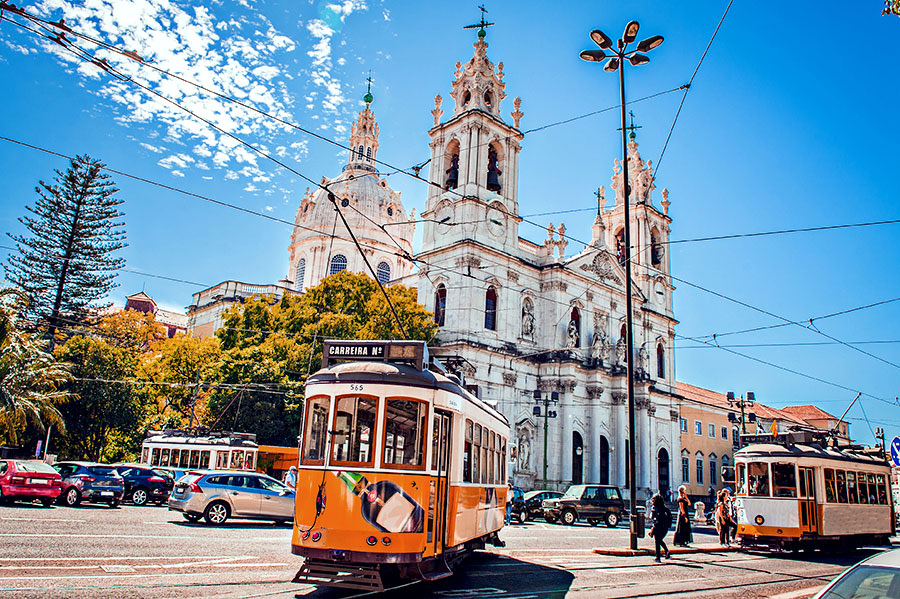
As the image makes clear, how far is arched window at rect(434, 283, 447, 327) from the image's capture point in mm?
37625

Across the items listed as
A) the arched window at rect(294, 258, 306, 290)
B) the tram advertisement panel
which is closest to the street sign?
the tram advertisement panel

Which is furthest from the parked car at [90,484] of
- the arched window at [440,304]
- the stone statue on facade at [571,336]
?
the stone statue on facade at [571,336]

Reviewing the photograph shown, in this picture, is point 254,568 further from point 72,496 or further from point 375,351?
point 72,496

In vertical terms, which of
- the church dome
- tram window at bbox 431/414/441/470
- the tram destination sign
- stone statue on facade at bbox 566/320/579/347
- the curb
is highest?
the church dome

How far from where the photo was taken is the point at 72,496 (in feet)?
61.2

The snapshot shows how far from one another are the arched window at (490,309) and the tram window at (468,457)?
2781 centimetres

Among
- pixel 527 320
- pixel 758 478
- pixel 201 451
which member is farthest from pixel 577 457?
pixel 758 478

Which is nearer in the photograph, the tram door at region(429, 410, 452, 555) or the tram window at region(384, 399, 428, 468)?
the tram window at region(384, 399, 428, 468)

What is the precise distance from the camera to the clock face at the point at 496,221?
39000 millimetres

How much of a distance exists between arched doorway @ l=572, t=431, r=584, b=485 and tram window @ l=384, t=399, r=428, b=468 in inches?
1292

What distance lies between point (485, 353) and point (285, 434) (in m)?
11.5

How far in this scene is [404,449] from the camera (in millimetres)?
7977

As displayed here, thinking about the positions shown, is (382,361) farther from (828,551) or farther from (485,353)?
(485,353)

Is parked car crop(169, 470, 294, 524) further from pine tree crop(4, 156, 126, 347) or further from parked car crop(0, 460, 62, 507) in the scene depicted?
pine tree crop(4, 156, 126, 347)
